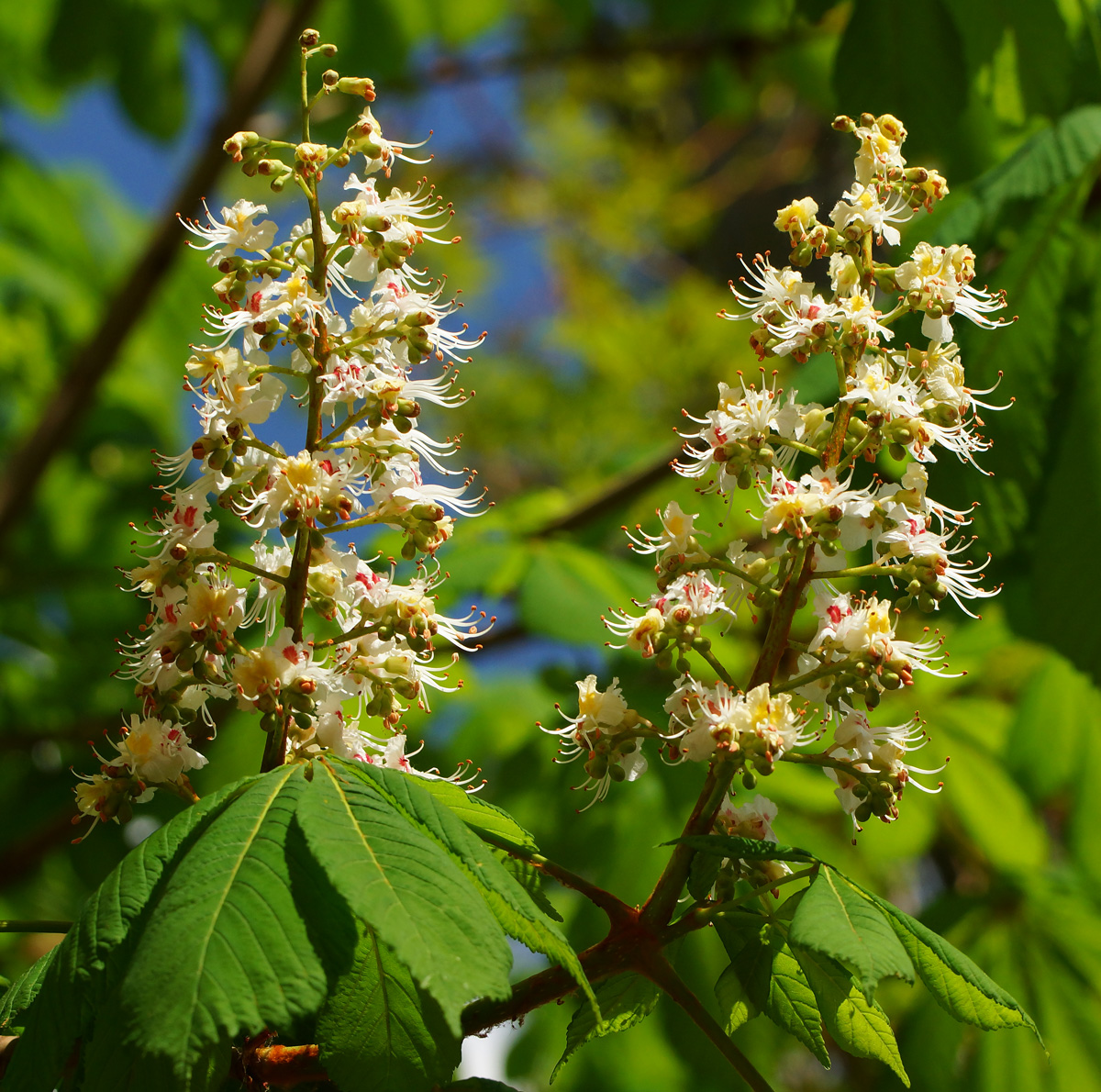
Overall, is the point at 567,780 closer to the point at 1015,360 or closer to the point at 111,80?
the point at 1015,360

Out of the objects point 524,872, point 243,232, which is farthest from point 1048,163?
point 524,872

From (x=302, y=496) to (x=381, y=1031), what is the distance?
52 cm

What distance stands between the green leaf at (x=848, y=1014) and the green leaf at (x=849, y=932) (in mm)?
70

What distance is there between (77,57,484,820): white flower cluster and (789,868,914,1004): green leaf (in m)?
0.47

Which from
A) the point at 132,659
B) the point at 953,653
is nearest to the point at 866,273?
the point at 132,659

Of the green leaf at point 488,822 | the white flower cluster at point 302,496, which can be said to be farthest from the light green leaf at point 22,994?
the green leaf at point 488,822

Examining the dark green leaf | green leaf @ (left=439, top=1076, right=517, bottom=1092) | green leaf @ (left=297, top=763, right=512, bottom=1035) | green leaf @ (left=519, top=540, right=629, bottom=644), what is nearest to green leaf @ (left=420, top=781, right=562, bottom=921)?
green leaf @ (left=297, top=763, right=512, bottom=1035)

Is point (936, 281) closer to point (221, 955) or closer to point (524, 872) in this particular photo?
point (524, 872)

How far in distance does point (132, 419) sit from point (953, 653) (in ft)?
9.38

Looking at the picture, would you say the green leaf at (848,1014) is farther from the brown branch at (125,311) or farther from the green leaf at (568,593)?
the brown branch at (125,311)

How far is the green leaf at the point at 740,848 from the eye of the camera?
1.10 meters

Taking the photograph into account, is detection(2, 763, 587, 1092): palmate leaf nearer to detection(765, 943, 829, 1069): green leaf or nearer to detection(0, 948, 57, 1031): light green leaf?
detection(0, 948, 57, 1031): light green leaf

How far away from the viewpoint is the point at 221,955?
0.92 m

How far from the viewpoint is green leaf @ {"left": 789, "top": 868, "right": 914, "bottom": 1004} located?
3.14ft
